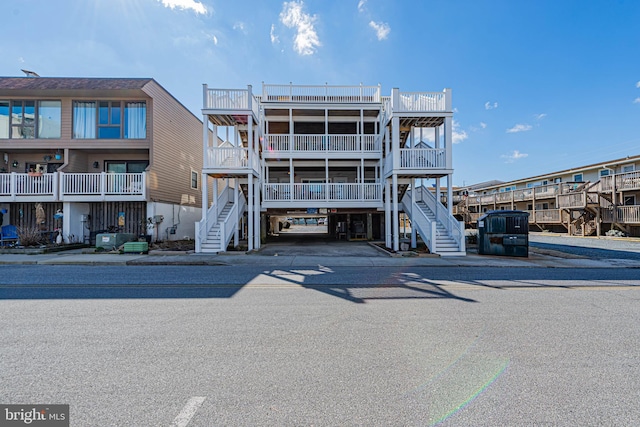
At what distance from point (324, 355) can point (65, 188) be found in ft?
56.4

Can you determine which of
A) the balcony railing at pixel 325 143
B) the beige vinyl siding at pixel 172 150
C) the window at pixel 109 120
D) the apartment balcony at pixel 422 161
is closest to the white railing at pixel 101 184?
the beige vinyl siding at pixel 172 150

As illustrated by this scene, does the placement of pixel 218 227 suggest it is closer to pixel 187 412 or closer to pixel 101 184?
pixel 101 184

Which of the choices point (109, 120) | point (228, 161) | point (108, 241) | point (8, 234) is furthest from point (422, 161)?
point (8, 234)

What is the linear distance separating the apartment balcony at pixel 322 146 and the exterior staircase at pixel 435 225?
12.1ft

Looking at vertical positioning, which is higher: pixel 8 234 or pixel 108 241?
pixel 8 234

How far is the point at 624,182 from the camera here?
20438 millimetres

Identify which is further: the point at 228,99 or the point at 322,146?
the point at 322,146

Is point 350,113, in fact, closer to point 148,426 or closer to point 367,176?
point 367,176

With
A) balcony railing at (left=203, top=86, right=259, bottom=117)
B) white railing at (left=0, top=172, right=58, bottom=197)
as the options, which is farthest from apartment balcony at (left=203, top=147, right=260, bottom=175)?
white railing at (left=0, top=172, right=58, bottom=197)

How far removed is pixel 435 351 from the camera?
3.68 metres

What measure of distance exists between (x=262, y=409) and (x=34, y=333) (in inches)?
156

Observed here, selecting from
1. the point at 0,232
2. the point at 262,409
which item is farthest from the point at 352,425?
the point at 0,232

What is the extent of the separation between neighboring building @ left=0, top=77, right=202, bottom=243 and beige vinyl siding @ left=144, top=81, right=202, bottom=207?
9 centimetres

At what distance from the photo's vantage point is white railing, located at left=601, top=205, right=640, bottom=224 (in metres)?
19.2
